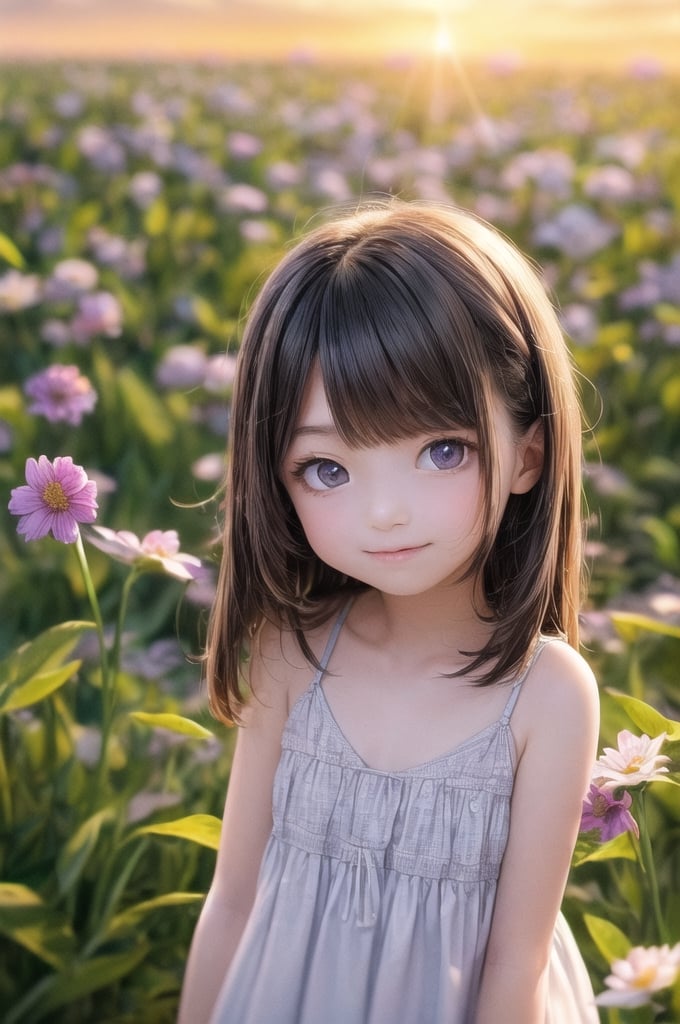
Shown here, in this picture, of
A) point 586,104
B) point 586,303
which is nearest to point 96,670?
point 586,303

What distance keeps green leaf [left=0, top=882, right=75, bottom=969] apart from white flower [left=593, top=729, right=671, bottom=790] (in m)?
0.41

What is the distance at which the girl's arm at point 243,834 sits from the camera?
0.94m

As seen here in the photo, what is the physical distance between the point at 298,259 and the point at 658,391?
137 centimetres

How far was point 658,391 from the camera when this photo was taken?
212cm

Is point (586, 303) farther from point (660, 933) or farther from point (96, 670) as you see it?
point (660, 933)

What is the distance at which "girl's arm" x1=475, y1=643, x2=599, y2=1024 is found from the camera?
2.75 ft

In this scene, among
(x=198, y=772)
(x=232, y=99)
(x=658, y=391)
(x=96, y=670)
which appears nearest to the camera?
(x=198, y=772)

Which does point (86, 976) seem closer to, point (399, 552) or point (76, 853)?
point (76, 853)

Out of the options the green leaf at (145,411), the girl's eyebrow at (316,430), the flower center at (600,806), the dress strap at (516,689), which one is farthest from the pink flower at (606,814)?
the green leaf at (145,411)

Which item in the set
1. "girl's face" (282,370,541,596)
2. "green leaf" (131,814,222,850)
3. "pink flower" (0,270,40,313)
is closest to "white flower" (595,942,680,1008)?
"girl's face" (282,370,541,596)

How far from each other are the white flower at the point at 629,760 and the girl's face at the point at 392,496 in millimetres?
167

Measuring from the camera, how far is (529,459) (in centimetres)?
87

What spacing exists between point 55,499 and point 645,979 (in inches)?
18.4

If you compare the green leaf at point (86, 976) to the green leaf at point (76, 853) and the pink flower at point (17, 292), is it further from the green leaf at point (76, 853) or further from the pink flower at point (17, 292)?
the pink flower at point (17, 292)
